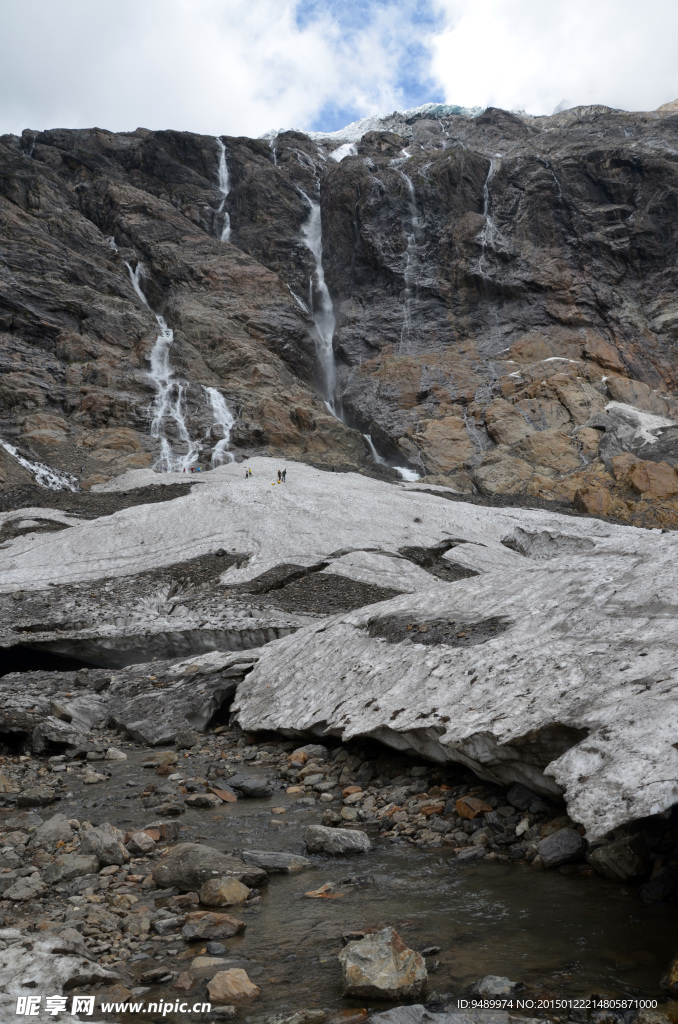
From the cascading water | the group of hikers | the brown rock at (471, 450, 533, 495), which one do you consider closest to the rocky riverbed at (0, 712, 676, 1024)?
the group of hikers

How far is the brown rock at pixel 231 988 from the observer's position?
399cm

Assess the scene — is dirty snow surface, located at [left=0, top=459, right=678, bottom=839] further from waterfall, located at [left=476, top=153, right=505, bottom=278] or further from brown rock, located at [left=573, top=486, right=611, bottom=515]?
waterfall, located at [left=476, top=153, right=505, bottom=278]

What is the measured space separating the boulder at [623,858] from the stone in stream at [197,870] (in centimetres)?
279

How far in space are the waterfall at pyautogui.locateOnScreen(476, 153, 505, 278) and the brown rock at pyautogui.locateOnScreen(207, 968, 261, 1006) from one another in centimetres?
7314

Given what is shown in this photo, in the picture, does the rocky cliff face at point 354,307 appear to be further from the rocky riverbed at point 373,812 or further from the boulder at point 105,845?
the boulder at point 105,845

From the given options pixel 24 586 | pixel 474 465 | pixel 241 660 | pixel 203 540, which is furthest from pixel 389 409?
pixel 241 660

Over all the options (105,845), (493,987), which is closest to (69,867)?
(105,845)

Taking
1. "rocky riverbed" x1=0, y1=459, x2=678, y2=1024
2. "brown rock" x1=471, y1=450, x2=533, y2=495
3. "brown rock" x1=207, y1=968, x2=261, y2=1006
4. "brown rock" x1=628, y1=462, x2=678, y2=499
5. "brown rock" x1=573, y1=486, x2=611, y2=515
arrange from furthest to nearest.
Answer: "brown rock" x1=471, y1=450, x2=533, y2=495
"brown rock" x1=628, y1=462, x2=678, y2=499
"brown rock" x1=573, y1=486, x2=611, y2=515
"rocky riverbed" x1=0, y1=459, x2=678, y2=1024
"brown rock" x1=207, y1=968, x2=261, y2=1006

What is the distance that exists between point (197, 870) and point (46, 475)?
4608 centimetres

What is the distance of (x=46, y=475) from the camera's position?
4703 centimetres

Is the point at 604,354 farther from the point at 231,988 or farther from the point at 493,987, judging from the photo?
the point at 231,988

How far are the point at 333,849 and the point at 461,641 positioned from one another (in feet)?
10.3

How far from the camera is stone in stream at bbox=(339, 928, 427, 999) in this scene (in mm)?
3904

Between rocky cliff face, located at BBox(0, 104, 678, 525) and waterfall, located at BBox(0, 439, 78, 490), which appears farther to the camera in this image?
rocky cliff face, located at BBox(0, 104, 678, 525)
